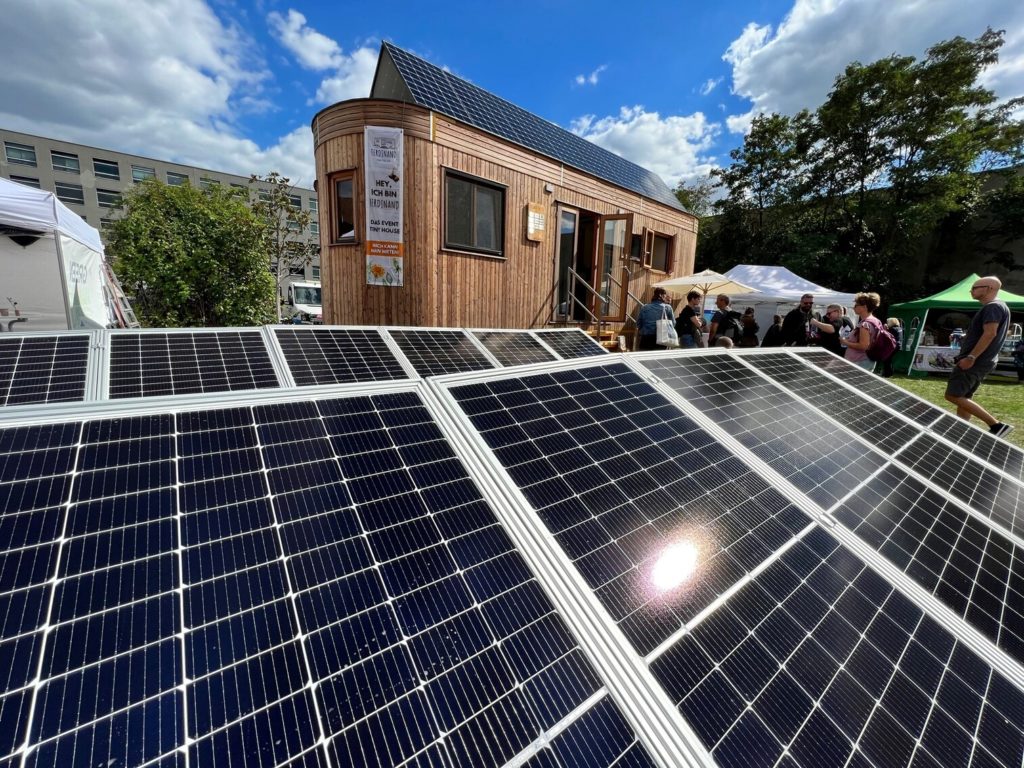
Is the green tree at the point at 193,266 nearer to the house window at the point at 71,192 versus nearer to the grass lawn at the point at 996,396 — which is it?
the grass lawn at the point at 996,396

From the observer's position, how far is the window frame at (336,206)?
25.6 feet

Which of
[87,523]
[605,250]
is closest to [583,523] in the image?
[87,523]

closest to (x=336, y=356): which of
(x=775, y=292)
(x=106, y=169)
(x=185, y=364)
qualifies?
(x=185, y=364)

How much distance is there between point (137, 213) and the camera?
12672 millimetres

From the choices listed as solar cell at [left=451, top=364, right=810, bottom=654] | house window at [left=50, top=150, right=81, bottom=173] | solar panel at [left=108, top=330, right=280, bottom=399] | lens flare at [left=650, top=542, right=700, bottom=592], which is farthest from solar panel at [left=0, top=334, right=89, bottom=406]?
house window at [left=50, top=150, right=81, bottom=173]

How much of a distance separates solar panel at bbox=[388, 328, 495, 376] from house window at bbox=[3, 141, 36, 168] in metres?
67.0

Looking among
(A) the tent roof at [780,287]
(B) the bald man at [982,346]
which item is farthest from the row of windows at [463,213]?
(A) the tent roof at [780,287]

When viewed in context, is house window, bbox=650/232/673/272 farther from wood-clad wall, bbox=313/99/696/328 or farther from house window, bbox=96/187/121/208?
house window, bbox=96/187/121/208

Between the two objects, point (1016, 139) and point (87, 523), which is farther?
point (1016, 139)

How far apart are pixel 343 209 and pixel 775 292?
16.0 meters

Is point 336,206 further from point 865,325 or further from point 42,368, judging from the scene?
point 865,325

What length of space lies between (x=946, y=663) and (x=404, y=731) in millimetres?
Result: 2208

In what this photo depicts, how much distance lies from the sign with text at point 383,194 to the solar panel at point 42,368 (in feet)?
16.5

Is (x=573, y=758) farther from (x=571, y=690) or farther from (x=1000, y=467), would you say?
(x=1000, y=467)
